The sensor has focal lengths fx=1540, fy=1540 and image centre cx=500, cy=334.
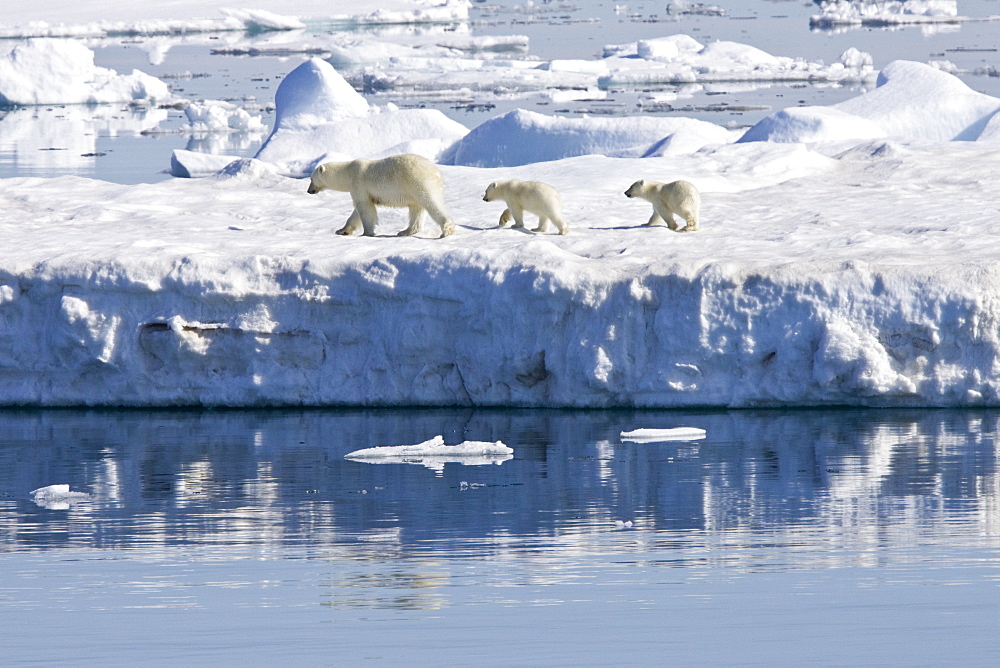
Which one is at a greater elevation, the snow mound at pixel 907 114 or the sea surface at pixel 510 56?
the sea surface at pixel 510 56

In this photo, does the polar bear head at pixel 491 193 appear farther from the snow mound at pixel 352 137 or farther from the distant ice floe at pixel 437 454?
the snow mound at pixel 352 137

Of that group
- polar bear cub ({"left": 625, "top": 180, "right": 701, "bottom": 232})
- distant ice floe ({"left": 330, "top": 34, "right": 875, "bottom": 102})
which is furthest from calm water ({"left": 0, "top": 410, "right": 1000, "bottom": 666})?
distant ice floe ({"left": 330, "top": 34, "right": 875, "bottom": 102})

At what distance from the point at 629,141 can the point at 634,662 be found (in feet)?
56.8

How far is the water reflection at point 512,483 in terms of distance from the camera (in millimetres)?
8211

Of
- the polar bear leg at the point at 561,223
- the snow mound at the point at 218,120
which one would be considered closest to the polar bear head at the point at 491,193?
the polar bear leg at the point at 561,223

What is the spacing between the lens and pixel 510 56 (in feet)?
163

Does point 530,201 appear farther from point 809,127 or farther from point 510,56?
point 510,56

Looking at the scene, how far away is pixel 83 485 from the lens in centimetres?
980

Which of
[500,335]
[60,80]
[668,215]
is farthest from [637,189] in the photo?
[60,80]

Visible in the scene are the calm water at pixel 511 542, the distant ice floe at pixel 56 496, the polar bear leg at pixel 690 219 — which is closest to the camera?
the calm water at pixel 511 542

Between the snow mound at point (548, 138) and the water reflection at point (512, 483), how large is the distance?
11217 mm

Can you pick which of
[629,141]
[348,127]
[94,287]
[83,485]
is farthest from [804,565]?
[348,127]

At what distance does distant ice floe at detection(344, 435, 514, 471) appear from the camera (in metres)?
10.2

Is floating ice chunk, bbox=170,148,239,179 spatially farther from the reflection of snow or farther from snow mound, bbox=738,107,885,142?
snow mound, bbox=738,107,885,142
